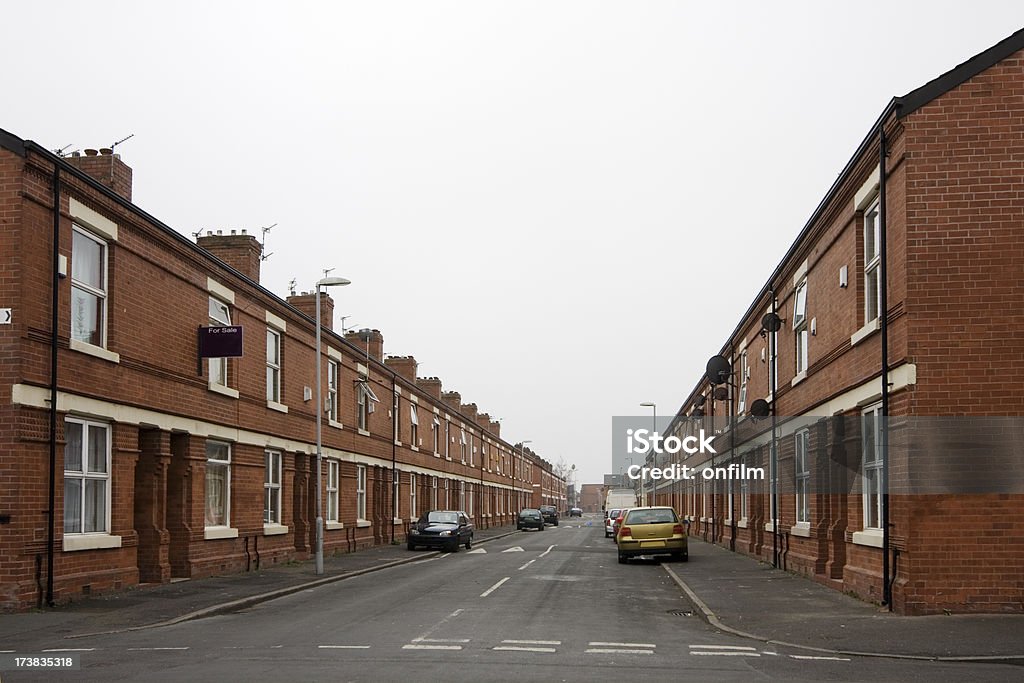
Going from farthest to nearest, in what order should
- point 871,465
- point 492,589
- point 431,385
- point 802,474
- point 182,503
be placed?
point 431,385 < point 802,474 < point 182,503 < point 492,589 < point 871,465

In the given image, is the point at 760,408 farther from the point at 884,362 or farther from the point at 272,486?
the point at 272,486

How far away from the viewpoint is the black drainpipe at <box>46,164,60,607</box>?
1658 cm

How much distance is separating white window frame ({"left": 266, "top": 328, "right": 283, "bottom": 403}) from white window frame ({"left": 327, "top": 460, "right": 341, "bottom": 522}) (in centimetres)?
580

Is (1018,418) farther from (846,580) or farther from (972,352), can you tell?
(846,580)

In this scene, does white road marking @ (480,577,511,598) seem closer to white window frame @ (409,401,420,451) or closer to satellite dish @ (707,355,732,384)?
satellite dish @ (707,355,732,384)

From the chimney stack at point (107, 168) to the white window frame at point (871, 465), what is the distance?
14284 mm

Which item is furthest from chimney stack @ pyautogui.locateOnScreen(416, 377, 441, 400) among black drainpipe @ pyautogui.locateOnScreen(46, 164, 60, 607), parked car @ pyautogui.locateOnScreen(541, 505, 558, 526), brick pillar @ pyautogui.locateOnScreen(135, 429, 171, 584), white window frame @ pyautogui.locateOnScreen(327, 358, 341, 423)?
black drainpipe @ pyautogui.locateOnScreen(46, 164, 60, 607)

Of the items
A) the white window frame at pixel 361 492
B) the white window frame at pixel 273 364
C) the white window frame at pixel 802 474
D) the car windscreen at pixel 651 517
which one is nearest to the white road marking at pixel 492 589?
the white window frame at pixel 802 474

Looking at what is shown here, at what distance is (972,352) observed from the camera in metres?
14.6

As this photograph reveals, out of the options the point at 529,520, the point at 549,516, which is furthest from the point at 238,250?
the point at 549,516

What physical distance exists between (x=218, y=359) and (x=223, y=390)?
2.95 feet

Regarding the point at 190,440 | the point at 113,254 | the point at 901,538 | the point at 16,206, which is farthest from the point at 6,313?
the point at 901,538

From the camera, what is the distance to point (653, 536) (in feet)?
97.2

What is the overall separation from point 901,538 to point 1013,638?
2640 mm
